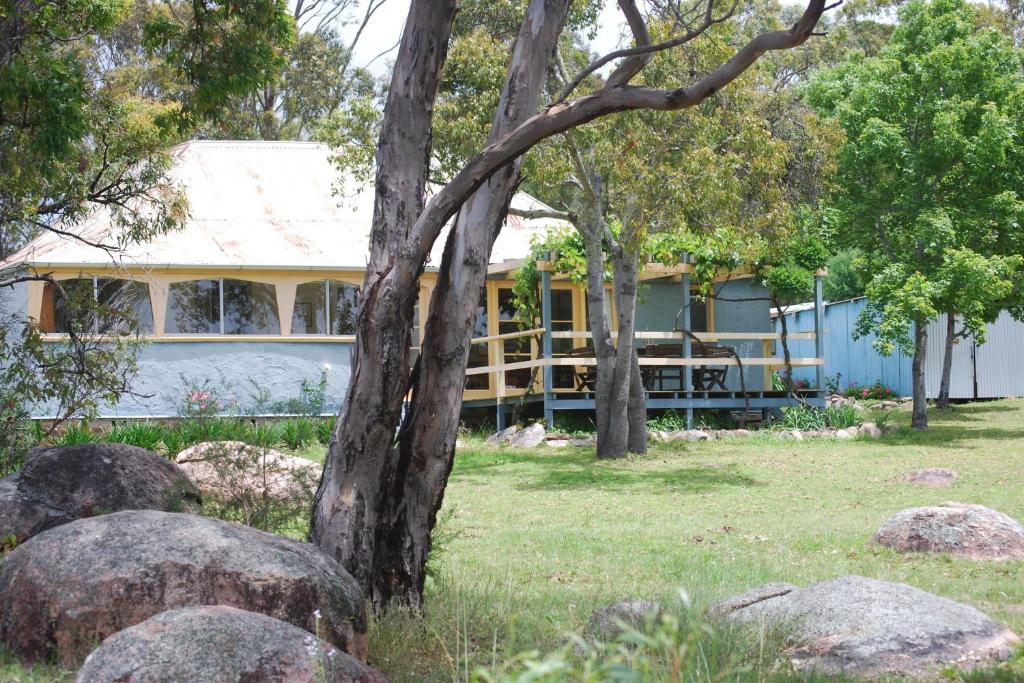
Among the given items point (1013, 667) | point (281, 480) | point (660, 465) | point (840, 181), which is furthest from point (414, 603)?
point (840, 181)

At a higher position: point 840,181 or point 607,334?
point 840,181

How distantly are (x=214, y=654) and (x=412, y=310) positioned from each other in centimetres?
331

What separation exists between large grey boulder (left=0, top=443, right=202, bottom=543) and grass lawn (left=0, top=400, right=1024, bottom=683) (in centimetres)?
213

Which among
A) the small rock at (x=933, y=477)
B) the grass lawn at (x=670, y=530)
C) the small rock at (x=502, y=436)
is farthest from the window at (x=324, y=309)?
the small rock at (x=933, y=477)

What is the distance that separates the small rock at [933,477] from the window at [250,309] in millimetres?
12134

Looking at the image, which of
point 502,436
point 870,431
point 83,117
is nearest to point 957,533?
point 83,117

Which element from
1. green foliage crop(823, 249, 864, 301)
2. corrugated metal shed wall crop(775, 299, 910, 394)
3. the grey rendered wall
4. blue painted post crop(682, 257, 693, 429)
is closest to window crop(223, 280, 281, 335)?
the grey rendered wall

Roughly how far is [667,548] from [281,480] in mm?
3467

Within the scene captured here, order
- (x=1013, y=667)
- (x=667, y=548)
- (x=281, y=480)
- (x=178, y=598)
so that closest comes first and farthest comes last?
(x=178, y=598) < (x=1013, y=667) < (x=281, y=480) < (x=667, y=548)

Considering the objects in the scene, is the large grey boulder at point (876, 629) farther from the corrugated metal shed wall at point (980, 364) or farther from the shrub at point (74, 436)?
the corrugated metal shed wall at point (980, 364)

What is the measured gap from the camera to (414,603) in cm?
670

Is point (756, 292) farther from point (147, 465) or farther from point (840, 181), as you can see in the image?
point (147, 465)

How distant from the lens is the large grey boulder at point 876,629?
216 inches

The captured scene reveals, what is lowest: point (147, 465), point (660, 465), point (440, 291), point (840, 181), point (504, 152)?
point (660, 465)
